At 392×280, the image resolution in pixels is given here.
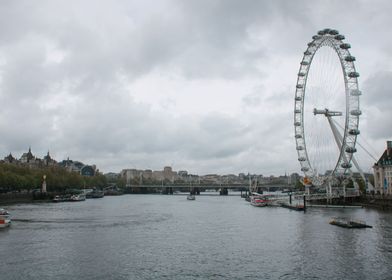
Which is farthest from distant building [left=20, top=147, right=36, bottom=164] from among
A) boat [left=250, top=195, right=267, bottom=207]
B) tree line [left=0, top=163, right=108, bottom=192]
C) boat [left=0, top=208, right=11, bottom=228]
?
boat [left=0, top=208, right=11, bottom=228]

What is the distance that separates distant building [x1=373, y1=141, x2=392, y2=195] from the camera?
8894 cm

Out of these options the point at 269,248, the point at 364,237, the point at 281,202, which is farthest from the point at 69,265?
the point at 281,202

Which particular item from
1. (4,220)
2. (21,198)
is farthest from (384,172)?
(21,198)

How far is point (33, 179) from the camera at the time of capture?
112 meters

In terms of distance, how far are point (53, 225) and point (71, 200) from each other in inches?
2473

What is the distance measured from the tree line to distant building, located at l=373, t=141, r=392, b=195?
78.9 metres

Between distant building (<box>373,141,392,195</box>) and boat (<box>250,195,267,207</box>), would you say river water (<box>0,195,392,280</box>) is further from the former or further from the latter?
distant building (<box>373,141,392,195</box>)

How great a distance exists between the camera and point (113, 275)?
24.8 metres

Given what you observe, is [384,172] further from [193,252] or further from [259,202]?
[193,252]

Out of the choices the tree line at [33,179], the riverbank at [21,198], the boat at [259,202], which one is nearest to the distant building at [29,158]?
the tree line at [33,179]

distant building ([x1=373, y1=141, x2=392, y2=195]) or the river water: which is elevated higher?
distant building ([x1=373, y1=141, x2=392, y2=195])

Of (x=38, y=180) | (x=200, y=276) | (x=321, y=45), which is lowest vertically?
(x=200, y=276)

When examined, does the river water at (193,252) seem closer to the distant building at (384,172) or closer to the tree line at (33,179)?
the distant building at (384,172)

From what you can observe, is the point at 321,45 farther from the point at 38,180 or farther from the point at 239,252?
the point at 38,180
